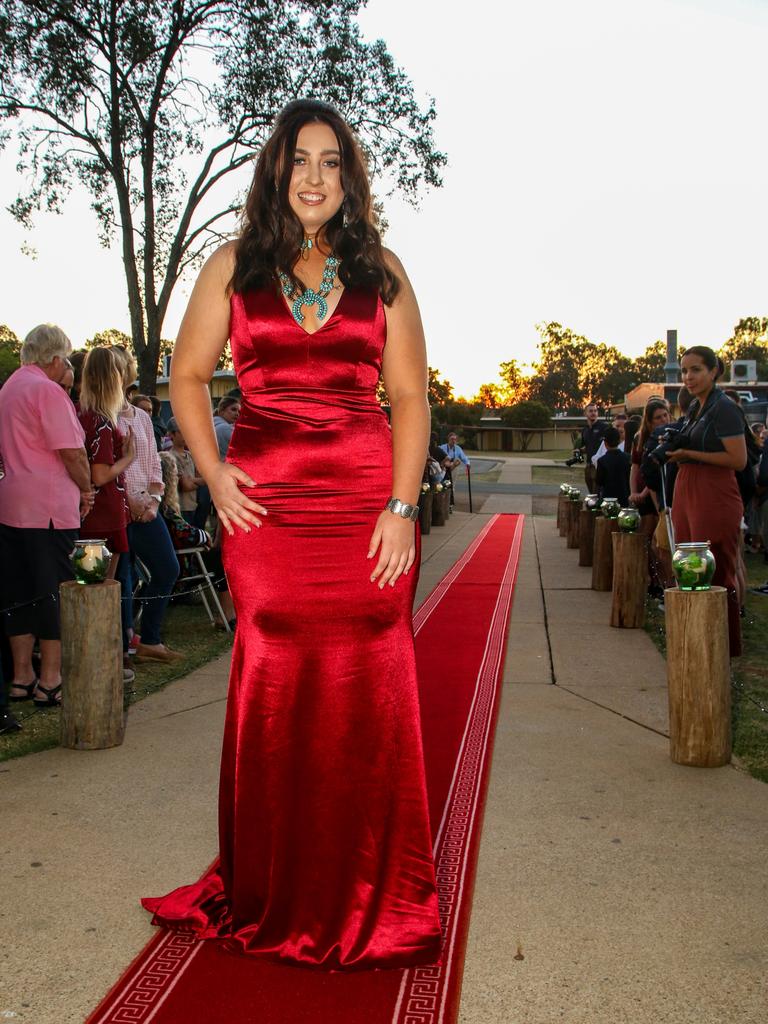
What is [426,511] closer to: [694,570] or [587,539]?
[587,539]

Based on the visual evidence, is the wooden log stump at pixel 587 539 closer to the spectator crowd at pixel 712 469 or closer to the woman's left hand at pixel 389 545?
the spectator crowd at pixel 712 469

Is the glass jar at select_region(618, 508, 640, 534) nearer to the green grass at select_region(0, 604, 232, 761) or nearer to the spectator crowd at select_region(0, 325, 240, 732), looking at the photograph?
the green grass at select_region(0, 604, 232, 761)

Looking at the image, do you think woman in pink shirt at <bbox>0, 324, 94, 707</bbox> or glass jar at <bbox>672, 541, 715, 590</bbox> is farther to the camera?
woman in pink shirt at <bbox>0, 324, 94, 707</bbox>

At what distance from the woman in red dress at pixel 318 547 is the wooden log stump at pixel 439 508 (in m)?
15.1

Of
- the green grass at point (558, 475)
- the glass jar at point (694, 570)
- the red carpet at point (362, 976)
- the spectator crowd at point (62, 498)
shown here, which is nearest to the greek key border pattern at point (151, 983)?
the red carpet at point (362, 976)

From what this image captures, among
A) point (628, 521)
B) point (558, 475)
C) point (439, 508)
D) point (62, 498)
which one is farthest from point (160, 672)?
point (558, 475)

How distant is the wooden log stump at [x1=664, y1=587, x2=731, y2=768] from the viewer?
4.22 metres

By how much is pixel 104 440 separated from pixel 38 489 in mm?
826

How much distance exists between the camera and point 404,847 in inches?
106

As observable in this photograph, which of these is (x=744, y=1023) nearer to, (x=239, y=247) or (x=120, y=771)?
(x=239, y=247)

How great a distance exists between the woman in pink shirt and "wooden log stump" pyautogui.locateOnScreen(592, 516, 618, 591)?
19.6 feet

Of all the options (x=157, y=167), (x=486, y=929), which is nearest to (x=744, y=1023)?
(x=486, y=929)

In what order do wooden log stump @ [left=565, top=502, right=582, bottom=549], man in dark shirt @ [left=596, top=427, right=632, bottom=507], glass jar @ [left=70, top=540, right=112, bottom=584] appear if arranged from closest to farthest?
glass jar @ [left=70, top=540, right=112, bottom=584] < man in dark shirt @ [left=596, top=427, right=632, bottom=507] < wooden log stump @ [left=565, top=502, right=582, bottom=549]

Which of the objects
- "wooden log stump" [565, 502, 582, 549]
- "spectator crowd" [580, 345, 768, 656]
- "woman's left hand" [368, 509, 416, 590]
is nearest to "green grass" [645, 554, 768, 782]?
"spectator crowd" [580, 345, 768, 656]
